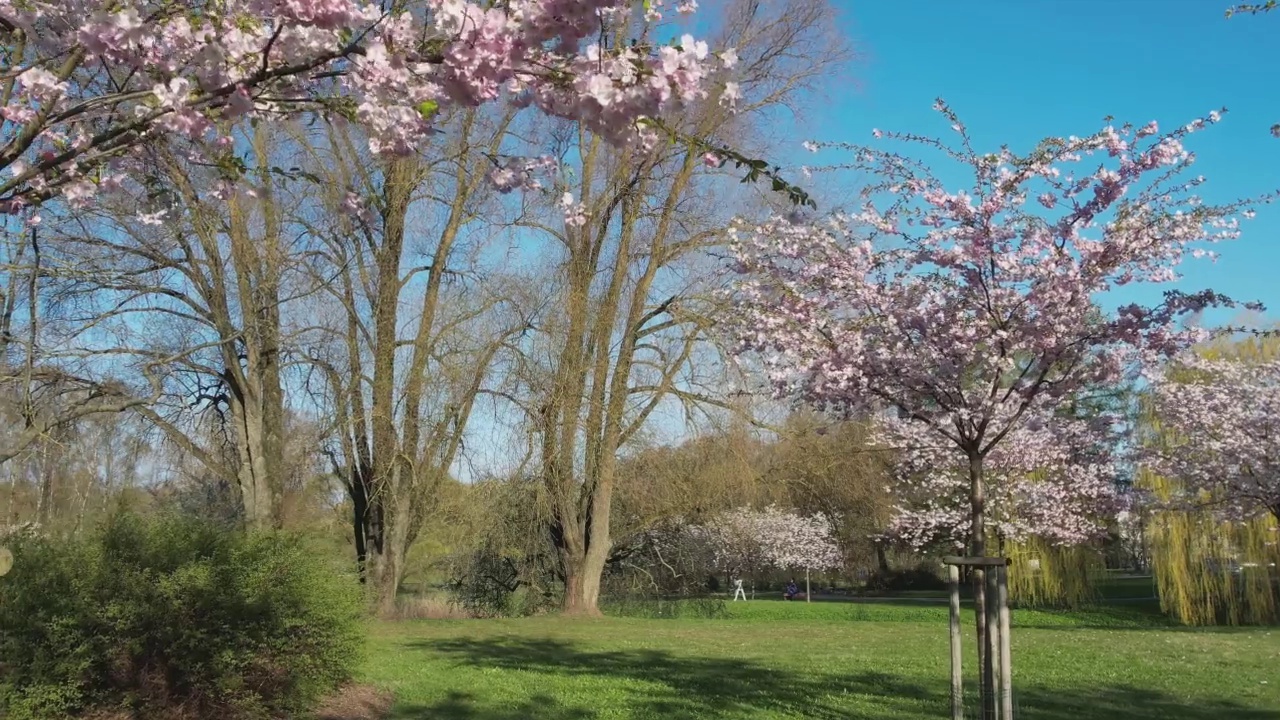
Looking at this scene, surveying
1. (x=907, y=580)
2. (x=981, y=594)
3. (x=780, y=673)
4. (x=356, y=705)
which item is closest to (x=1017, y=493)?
(x=780, y=673)

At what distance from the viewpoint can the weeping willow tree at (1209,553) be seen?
71.6 ft

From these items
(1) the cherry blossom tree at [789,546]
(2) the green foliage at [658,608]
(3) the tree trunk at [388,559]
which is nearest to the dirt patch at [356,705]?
(3) the tree trunk at [388,559]

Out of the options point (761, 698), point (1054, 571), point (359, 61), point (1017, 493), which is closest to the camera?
point (359, 61)

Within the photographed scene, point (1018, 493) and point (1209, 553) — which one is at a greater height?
point (1018, 493)

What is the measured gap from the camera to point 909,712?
759cm

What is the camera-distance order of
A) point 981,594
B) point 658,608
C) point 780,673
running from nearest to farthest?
point 981,594 → point 780,673 → point 658,608

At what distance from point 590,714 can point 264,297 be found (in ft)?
32.2

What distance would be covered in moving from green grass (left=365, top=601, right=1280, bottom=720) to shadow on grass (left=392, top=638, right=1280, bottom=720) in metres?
0.02

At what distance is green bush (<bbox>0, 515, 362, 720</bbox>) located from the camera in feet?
20.2

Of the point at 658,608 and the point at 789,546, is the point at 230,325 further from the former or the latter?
the point at 789,546

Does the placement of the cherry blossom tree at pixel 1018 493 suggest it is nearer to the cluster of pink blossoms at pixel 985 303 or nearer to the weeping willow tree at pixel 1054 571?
the weeping willow tree at pixel 1054 571

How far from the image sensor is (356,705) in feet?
24.5

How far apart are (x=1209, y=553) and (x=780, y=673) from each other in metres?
17.2

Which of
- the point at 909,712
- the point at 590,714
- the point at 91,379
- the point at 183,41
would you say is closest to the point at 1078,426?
the point at 909,712
